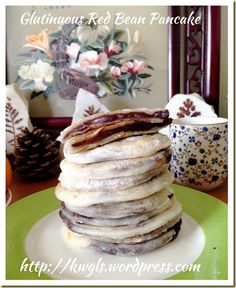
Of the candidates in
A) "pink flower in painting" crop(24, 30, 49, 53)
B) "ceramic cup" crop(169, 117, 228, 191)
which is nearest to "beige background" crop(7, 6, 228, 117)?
"pink flower in painting" crop(24, 30, 49, 53)

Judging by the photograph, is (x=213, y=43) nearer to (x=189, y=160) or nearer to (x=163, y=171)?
(x=189, y=160)

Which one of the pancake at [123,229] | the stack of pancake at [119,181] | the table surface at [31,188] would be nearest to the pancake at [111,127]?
the stack of pancake at [119,181]

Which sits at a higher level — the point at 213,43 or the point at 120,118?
the point at 213,43

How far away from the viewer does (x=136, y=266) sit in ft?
1.45

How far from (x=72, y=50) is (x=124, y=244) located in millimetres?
474

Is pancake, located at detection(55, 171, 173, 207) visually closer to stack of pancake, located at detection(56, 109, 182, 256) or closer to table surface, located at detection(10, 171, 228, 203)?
stack of pancake, located at detection(56, 109, 182, 256)

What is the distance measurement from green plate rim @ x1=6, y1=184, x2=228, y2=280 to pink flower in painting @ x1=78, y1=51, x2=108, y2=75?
0.98 ft

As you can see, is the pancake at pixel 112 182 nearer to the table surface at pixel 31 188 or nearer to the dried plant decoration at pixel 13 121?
the table surface at pixel 31 188

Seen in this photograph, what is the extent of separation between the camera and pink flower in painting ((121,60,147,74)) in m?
0.77

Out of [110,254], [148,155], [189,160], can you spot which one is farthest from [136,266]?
[189,160]

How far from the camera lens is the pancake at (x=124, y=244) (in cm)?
46

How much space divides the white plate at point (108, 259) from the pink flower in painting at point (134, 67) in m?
0.39

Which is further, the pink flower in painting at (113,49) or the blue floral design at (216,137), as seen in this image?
the pink flower in painting at (113,49)

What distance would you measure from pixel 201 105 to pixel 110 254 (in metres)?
0.40
